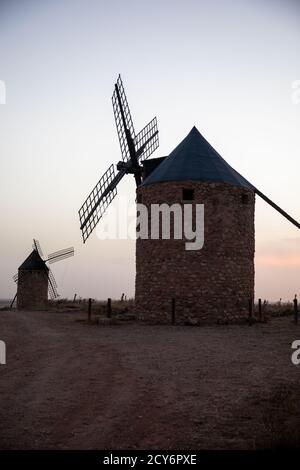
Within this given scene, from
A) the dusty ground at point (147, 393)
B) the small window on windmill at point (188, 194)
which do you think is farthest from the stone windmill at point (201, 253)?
the dusty ground at point (147, 393)

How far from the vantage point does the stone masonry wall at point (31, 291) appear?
32188 mm

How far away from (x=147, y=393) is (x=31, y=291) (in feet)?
85.8

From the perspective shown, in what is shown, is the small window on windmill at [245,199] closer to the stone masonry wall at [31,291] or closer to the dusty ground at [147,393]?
the dusty ground at [147,393]

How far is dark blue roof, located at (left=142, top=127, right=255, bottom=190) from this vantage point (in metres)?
18.5

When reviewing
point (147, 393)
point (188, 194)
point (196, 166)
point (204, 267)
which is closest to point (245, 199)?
point (196, 166)

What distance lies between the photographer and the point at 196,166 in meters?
18.9

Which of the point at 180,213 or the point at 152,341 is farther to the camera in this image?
the point at 180,213

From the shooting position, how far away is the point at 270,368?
942cm

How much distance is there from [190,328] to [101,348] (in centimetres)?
528

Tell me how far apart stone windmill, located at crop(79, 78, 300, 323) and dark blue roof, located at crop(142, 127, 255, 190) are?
0.14 feet

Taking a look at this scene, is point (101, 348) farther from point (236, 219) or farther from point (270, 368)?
point (236, 219)

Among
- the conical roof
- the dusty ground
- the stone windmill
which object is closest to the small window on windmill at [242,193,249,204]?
the stone windmill

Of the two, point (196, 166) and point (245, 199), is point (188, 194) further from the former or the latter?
point (245, 199)
